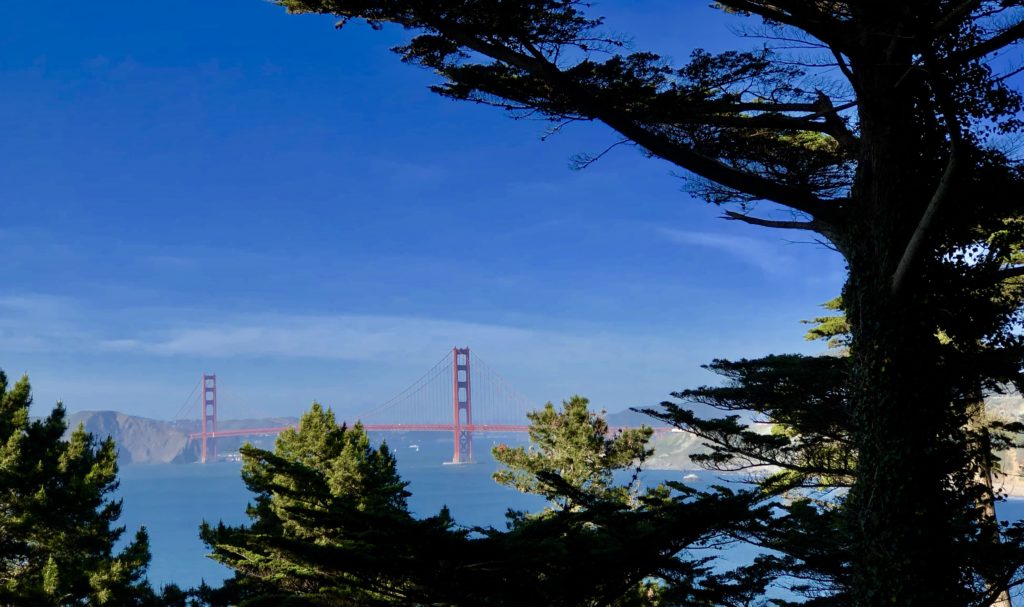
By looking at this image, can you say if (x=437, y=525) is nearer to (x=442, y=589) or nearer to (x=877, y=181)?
(x=442, y=589)

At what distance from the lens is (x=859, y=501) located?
566 centimetres

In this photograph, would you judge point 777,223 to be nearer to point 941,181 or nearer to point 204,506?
point 941,181

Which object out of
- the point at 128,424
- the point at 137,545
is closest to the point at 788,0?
the point at 137,545

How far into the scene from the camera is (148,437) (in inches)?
6998

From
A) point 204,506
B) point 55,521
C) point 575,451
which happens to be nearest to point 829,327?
point 575,451

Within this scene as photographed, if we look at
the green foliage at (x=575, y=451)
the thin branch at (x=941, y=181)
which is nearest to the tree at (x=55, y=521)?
the green foliage at (x=575, y=451)

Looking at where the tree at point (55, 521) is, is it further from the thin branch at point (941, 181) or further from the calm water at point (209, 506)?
the calm water at point (209, 506)

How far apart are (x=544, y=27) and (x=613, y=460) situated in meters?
12.9

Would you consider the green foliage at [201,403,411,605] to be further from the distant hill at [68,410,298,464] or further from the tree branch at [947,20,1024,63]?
the distant hill at [68,410,298,464]

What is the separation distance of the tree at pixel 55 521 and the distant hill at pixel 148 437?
495 ft

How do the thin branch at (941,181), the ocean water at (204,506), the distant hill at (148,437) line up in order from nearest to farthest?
the thin branch at (941,181) < the ocean water at (204,506) < the distant hill at (148,437)

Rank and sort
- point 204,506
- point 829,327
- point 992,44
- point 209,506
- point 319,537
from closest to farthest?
point 992,44, point 319,537, point 829,327, point 204,506, point 209,506

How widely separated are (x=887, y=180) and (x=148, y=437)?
193003mm

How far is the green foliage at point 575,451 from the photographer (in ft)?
56.5
